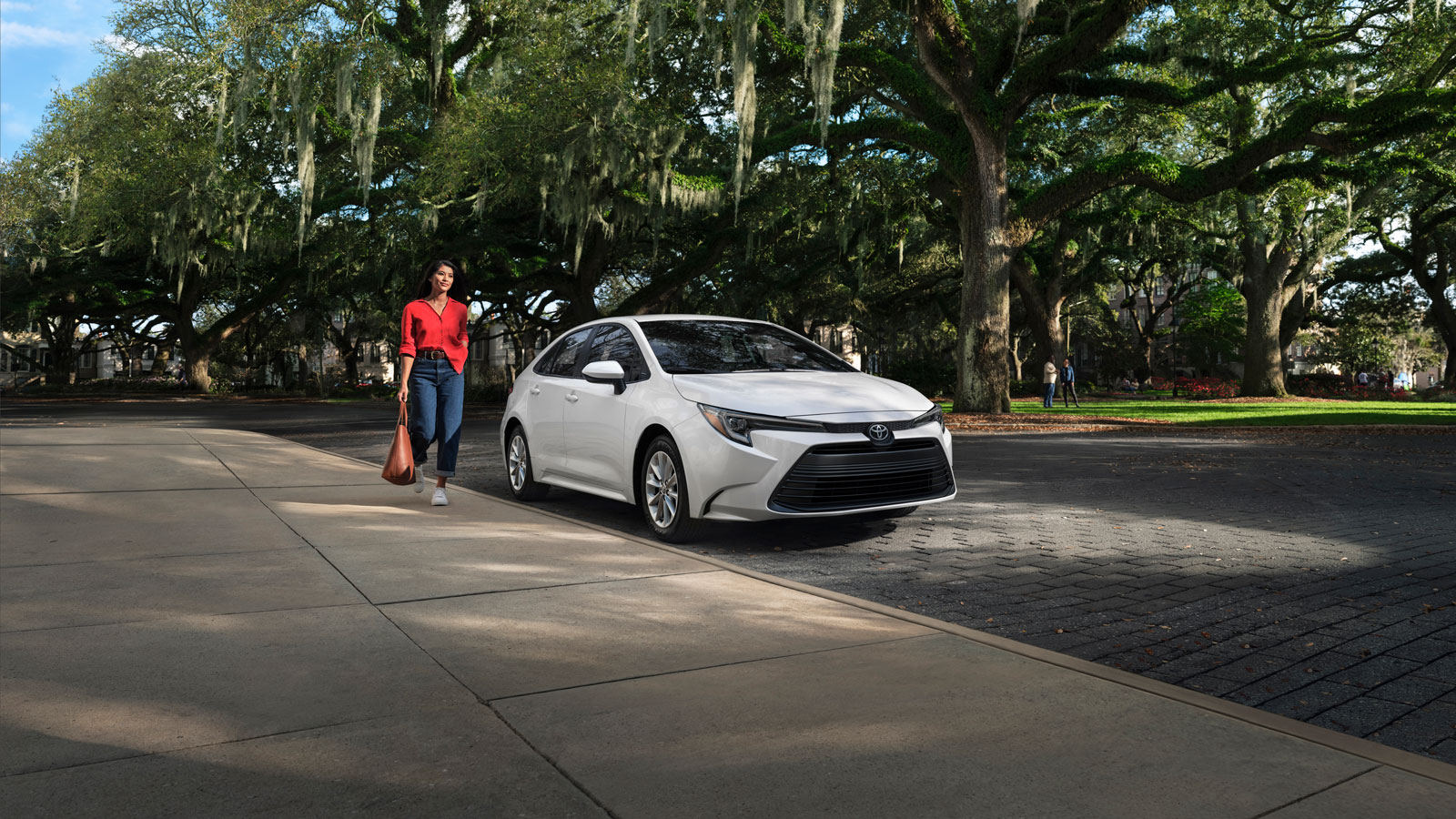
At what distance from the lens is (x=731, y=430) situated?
6.73 metres

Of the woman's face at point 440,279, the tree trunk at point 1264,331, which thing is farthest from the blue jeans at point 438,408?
the tree trunk at point 1264,331

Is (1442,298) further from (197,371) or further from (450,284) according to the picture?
(197,371)

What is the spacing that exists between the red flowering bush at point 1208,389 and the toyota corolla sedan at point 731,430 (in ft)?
113

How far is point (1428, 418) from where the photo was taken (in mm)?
22172

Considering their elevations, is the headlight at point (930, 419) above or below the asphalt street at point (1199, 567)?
above

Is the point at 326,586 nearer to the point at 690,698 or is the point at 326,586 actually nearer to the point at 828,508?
the point at 690,698

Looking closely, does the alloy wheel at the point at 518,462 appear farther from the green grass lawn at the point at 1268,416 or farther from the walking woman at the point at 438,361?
the green grass lawn at the point at 1268,416

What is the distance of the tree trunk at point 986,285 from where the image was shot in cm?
2111

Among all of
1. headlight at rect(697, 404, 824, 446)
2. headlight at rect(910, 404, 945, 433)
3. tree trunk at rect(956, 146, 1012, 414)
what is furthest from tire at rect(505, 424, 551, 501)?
tree trunk at rect(956, 146, 1012, 414)

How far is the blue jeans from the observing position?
28.5 ft

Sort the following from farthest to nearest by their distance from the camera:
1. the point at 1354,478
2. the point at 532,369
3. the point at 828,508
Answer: the point at 1354,478
the point at 532,369
the point at 828,508

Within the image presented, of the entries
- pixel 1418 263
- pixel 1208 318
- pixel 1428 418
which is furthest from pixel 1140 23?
pixel 1208 318

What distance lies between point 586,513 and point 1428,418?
2127 cm

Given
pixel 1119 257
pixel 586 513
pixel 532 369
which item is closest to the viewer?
pixel 586 513
